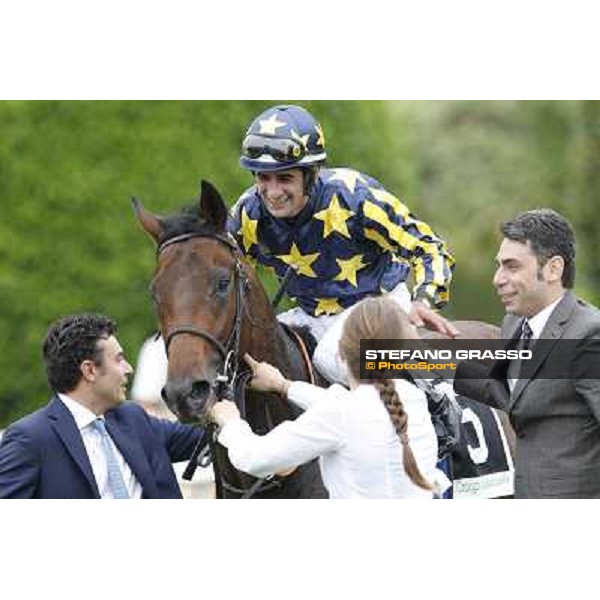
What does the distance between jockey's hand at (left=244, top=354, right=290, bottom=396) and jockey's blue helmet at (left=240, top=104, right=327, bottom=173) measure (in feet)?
2.37

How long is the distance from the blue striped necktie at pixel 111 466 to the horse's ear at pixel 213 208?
2.76 feet

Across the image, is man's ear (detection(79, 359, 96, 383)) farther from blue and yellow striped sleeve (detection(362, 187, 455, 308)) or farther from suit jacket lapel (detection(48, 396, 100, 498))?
blue and yellow striped sleeve (detection(362, 187, 455, 308))

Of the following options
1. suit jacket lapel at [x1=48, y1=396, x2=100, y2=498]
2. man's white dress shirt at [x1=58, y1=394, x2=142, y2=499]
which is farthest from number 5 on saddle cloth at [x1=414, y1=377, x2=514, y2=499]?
suit jacket lapel at [x1=48, y1=396, x2=100, y2=498]

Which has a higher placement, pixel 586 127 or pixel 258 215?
pixel 586 127

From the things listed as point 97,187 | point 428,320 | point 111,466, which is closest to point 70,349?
point 111,466

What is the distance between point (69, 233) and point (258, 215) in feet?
14.7

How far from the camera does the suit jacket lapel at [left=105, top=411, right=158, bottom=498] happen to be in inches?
187

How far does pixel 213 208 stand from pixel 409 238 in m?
0.87

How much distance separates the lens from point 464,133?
18953mm

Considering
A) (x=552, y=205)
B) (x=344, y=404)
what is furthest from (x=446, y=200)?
(x=344, y=404)

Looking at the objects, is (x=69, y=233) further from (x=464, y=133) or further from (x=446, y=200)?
(x=464, y=133)

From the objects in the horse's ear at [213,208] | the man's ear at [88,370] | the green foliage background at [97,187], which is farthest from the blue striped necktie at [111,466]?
the green foliage background at [97,187]

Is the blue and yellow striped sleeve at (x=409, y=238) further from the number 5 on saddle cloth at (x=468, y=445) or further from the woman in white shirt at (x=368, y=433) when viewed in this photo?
the woman in white shirt at (x=368, y=433)

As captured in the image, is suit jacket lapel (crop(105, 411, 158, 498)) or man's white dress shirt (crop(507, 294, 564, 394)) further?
suit jacket lapel (crop(105, 411, 158, 498))
